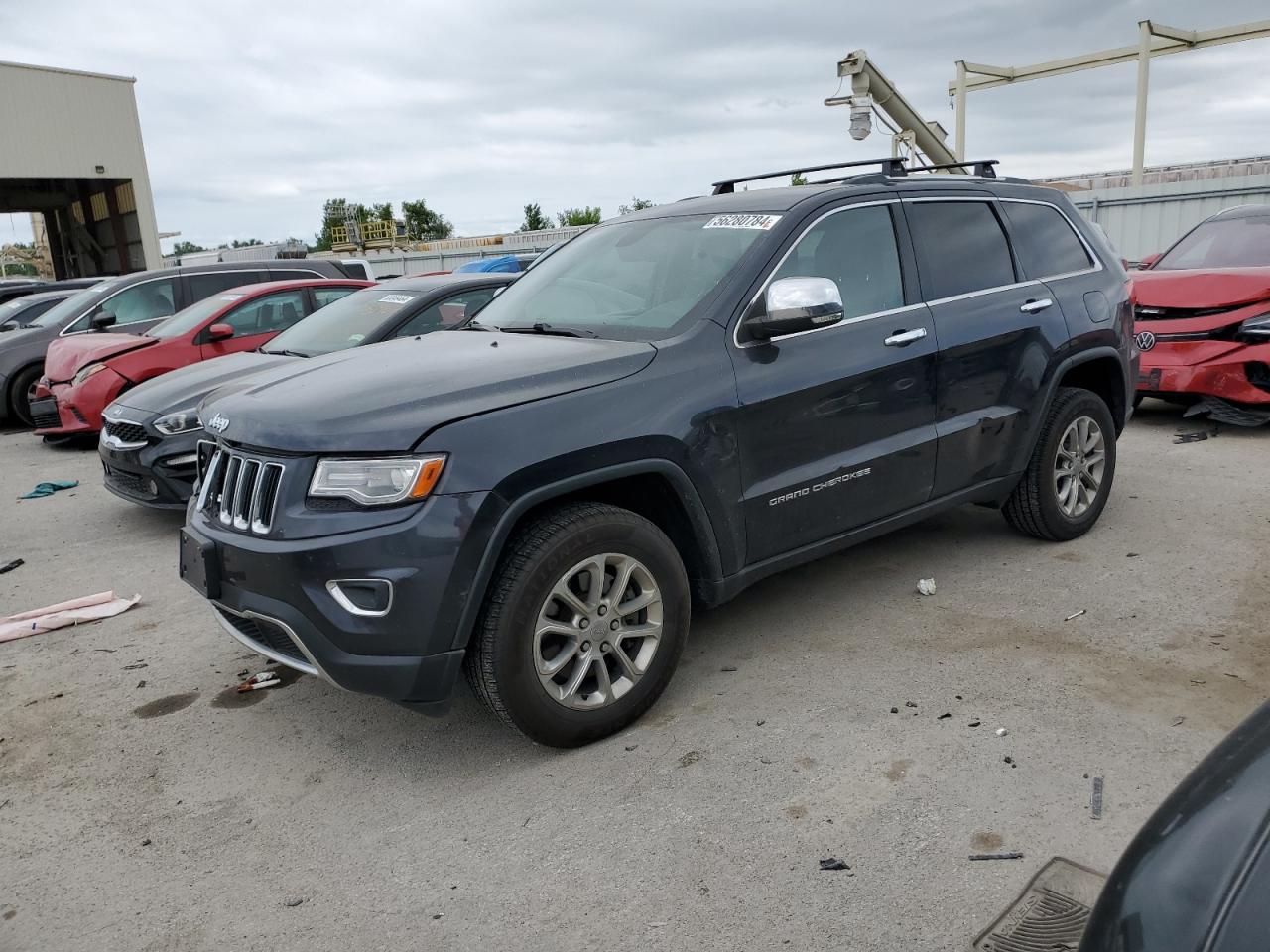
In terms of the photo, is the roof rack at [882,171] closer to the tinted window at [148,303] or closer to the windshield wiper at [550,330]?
the windshield wiper at [550,330]

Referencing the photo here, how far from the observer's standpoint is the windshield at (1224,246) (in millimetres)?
8156

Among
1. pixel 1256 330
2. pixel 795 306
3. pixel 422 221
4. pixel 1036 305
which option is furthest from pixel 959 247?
pixel 422 221

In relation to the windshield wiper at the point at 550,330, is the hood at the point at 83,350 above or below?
below

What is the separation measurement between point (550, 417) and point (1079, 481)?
3299 millimetres

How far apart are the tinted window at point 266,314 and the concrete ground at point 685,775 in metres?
4.32

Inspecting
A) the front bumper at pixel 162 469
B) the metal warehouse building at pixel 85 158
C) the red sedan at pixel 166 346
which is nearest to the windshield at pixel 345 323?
the front bumper at pixel 162 469

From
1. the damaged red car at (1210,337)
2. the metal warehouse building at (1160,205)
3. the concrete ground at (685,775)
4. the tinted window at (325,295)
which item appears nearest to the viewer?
the concrete ground at (685,775)

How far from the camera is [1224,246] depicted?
8445mm

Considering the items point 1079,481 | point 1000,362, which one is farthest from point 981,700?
point 1079,481

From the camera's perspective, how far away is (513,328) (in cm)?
423

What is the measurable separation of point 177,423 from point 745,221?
3.88 m

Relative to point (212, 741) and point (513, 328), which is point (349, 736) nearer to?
point (212, 741)

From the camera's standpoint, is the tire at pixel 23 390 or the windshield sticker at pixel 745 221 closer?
the windshield sticker at pixel 745 221

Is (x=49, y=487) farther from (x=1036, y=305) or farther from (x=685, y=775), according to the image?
(x=1036, y=305)
